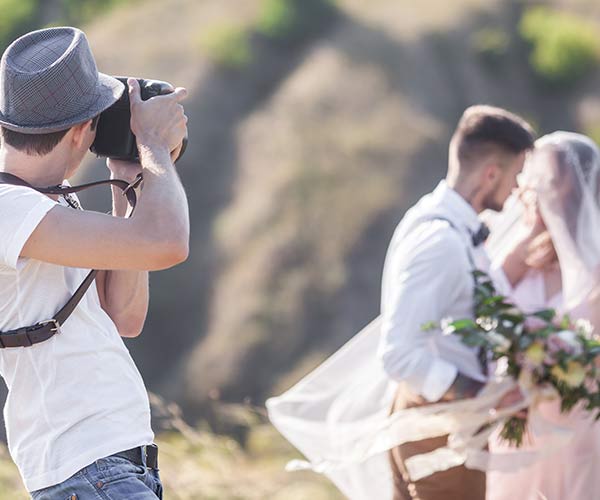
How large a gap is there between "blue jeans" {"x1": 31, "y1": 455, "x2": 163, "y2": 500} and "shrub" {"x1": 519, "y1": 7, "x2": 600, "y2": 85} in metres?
37.4

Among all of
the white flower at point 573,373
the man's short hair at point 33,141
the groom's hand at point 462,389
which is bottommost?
the groom's hand at point 462,389

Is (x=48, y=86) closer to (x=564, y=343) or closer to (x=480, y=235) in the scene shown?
(x=480, y=235)

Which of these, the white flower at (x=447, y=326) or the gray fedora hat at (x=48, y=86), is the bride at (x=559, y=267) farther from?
the gray fedora hat at (x=48, y=86)

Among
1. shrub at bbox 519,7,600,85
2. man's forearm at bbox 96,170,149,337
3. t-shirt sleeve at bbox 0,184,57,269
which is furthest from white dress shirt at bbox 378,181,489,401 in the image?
shrub at bbox 519,7,600,85

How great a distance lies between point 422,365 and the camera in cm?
381

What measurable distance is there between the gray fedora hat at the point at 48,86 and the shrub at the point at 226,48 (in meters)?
35.2

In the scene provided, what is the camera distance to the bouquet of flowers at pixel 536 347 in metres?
3.93

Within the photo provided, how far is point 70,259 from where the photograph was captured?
2354 mm

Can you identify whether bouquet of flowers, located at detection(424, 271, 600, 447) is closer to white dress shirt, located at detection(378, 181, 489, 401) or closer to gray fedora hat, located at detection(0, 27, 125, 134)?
white dress shirt, located at detection(378, 181, 489, 401)

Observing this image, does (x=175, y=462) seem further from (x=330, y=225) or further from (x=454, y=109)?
(x=454, y=109)

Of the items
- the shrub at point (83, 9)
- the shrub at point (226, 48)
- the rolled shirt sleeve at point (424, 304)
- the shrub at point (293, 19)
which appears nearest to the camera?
the rolled shirt sleeve at point (424, 304)

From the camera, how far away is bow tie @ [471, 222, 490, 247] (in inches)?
162

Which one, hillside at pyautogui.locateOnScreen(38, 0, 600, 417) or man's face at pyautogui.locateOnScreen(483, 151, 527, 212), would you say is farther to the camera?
hillside at pyautogui.locateOnScreen(38, 0, 600, 417)

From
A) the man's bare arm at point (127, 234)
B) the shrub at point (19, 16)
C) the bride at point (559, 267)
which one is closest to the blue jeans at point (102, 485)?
the man's bare arm at point (127, 234)
